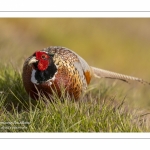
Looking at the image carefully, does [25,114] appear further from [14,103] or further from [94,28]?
[94,28]

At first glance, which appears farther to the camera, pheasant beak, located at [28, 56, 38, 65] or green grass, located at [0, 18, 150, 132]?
pheasant beak, located at [28, 56, 38, 65]

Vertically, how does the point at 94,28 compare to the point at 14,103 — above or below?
above

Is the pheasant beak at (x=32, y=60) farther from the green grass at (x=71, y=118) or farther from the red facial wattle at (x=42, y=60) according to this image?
the green grass at (x=71, y=118)

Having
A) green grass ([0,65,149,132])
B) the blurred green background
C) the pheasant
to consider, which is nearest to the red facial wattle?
the pheasant

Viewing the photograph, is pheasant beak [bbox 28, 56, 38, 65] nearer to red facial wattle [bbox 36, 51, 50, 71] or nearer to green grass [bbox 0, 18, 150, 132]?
red facial wattle [bbox 36, 51, 50, 71]

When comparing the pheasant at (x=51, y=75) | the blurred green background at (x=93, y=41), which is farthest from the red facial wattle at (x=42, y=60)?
the blurred green background at (x=93, y=41)

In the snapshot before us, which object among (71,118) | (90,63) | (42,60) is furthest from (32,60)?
(90,63)
